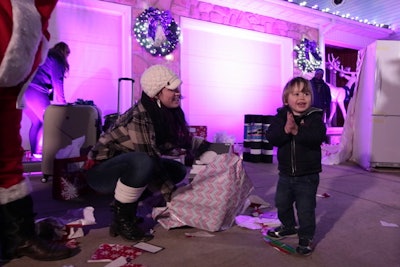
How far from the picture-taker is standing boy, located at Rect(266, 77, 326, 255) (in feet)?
5.43

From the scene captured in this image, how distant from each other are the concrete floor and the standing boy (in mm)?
185

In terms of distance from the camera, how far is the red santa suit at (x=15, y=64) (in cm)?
132

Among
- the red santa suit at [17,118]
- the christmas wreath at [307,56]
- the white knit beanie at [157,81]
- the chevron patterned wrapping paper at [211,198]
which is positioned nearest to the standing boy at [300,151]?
the chevron patterned wrapping paper at [211,198]

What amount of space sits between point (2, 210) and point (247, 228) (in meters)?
1.33

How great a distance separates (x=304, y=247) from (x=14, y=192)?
1.41 meters

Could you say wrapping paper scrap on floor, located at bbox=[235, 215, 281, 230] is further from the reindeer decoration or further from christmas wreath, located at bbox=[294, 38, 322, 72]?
the reindeer decoration

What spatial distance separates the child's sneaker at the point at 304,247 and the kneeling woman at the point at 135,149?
805 millimetres

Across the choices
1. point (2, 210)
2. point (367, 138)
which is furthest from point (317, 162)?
point (367, 138)

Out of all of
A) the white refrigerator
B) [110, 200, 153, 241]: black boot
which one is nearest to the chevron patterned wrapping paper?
[110, 200, 153, 241]: black boot

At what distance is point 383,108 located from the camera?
4238 mm

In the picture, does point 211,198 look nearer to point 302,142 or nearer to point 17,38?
point 302,142

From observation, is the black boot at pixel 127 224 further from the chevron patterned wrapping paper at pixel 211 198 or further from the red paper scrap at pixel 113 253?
the chevron patterned wrapping paper at pixel 211 198

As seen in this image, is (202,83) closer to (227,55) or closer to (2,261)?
(227,55)

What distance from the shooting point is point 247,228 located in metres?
2.01
